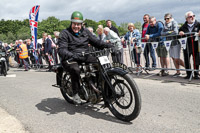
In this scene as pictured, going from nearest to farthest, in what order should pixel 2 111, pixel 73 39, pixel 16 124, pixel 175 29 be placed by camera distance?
1. pixel 16 124
2. pixel 73 39
3. pixel 2 111
4. pixel 175 29

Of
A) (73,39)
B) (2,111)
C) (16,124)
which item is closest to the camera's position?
(16,124)

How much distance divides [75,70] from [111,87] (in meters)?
0.76

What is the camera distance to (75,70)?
3.95 meters

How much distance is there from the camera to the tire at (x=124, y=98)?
3.37 meters

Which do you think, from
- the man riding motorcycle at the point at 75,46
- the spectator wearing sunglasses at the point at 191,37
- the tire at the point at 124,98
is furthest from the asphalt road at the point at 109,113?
the spectator wearing sunglasses at the point at 191,37

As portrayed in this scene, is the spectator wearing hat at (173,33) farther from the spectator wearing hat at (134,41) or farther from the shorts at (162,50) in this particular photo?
the spectator wearing hat at (134,41)

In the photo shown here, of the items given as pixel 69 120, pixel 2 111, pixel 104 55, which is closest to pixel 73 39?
pixel 104 55

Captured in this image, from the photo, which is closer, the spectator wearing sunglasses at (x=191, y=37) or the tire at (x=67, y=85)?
the tire at (x=67, y=85)

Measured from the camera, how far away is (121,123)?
362 centimetres

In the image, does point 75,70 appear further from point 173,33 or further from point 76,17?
point 173,33

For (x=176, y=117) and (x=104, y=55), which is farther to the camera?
(x=104, y=55)

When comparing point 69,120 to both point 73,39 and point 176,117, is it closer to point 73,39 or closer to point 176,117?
point 73,39

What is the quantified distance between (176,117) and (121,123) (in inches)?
39.2

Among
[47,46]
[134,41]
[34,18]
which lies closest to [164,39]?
[134,41]
